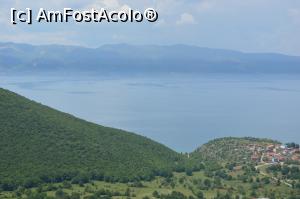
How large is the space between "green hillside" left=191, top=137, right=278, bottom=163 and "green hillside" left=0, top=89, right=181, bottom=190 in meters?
4.80

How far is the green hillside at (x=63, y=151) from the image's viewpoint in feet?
133

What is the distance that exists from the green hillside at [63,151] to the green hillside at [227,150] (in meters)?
4.80

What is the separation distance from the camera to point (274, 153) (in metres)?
54.3

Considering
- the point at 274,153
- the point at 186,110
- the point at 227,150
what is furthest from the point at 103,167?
the point at 186,110

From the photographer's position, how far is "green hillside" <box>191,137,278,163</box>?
54.2 m

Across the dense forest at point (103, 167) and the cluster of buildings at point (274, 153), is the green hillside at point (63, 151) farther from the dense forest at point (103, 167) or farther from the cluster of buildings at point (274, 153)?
the cluster of buildings at point (274, 153)

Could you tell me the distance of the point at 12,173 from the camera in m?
39.0

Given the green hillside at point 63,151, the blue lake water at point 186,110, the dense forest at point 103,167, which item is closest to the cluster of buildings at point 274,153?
the dense forest at point 103,167

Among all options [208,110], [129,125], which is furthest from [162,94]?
[129,125]

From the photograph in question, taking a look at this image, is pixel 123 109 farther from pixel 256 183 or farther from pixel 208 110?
pixel 256 183

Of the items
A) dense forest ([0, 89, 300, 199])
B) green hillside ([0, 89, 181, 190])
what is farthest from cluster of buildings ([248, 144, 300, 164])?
green hillside ([0, 89, 181, 190])

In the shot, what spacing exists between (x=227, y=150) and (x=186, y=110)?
2946 inches

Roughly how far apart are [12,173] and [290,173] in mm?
23167

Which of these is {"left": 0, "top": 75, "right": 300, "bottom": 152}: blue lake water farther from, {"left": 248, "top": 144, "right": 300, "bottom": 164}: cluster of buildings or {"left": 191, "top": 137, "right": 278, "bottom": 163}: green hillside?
{"left": 248, "top": 144, "right": 300, "bottom": 164}: cluster of buildings
